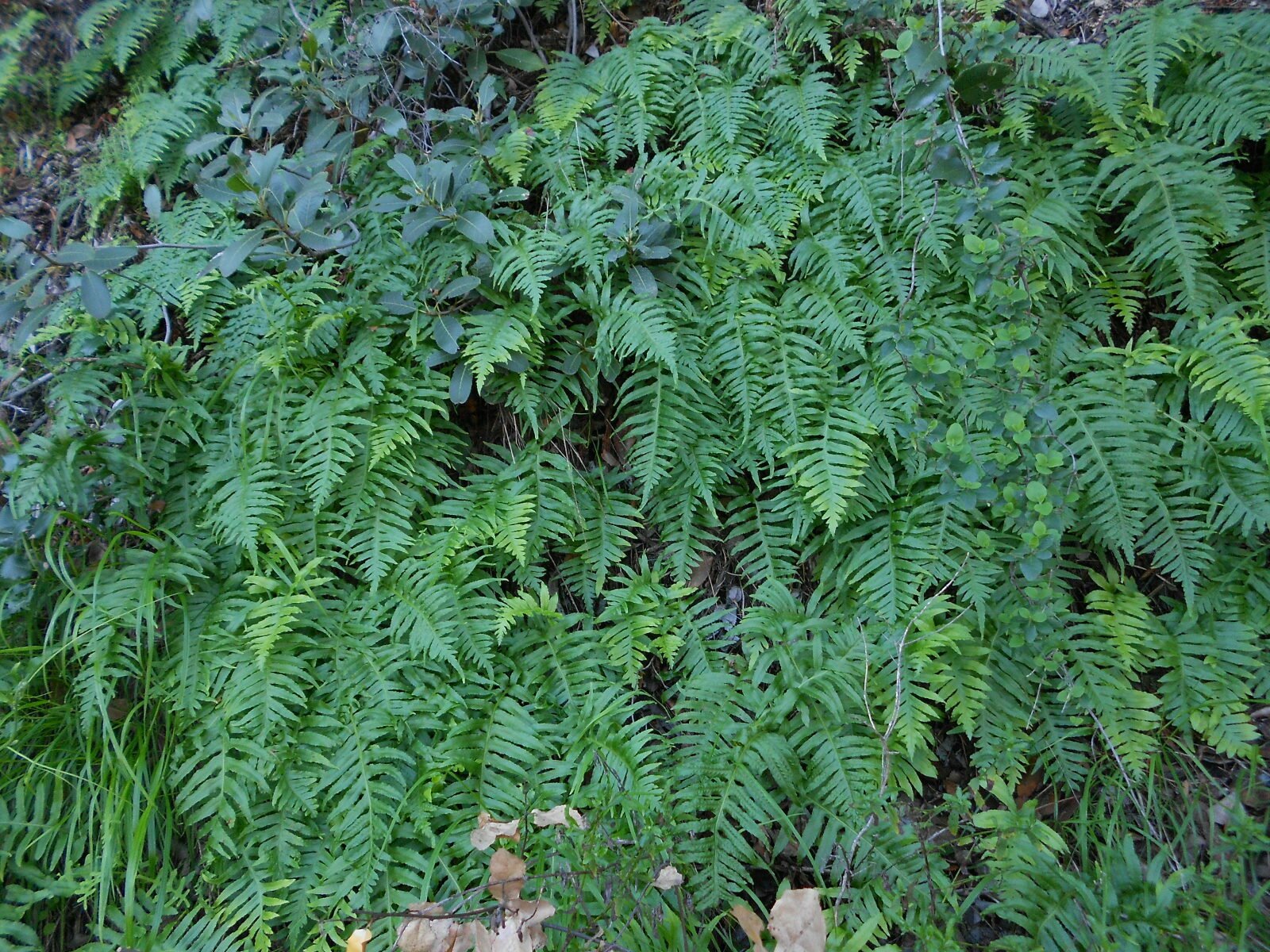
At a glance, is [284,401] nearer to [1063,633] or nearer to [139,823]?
[139,823]

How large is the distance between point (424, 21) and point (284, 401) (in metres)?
1.69

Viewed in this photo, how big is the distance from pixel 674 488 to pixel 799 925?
1.58 m

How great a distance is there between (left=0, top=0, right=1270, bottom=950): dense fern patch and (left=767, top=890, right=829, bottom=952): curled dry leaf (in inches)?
27.6

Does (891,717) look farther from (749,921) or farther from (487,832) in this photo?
(487,832)

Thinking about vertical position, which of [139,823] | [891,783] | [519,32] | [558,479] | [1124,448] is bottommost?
[139,823]

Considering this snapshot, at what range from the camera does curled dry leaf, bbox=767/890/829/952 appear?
1.67 m

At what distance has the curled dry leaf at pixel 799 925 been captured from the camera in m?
1.67

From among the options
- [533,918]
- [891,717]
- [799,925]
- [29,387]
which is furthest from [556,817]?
[29,387]

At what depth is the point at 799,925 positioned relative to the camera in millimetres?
1676

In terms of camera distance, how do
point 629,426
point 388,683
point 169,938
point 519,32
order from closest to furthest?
point 169,938
point 388,683
point 629,426
point 519,32

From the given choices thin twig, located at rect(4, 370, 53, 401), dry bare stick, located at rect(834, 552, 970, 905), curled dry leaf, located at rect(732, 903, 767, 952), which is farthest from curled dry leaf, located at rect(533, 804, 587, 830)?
thin twig, located at rect(4, 370, 53, 401)

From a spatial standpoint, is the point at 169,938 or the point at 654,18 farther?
the point at 654,18

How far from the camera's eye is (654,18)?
327 centimetres

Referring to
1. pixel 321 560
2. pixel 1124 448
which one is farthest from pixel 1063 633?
pixel 321 560
